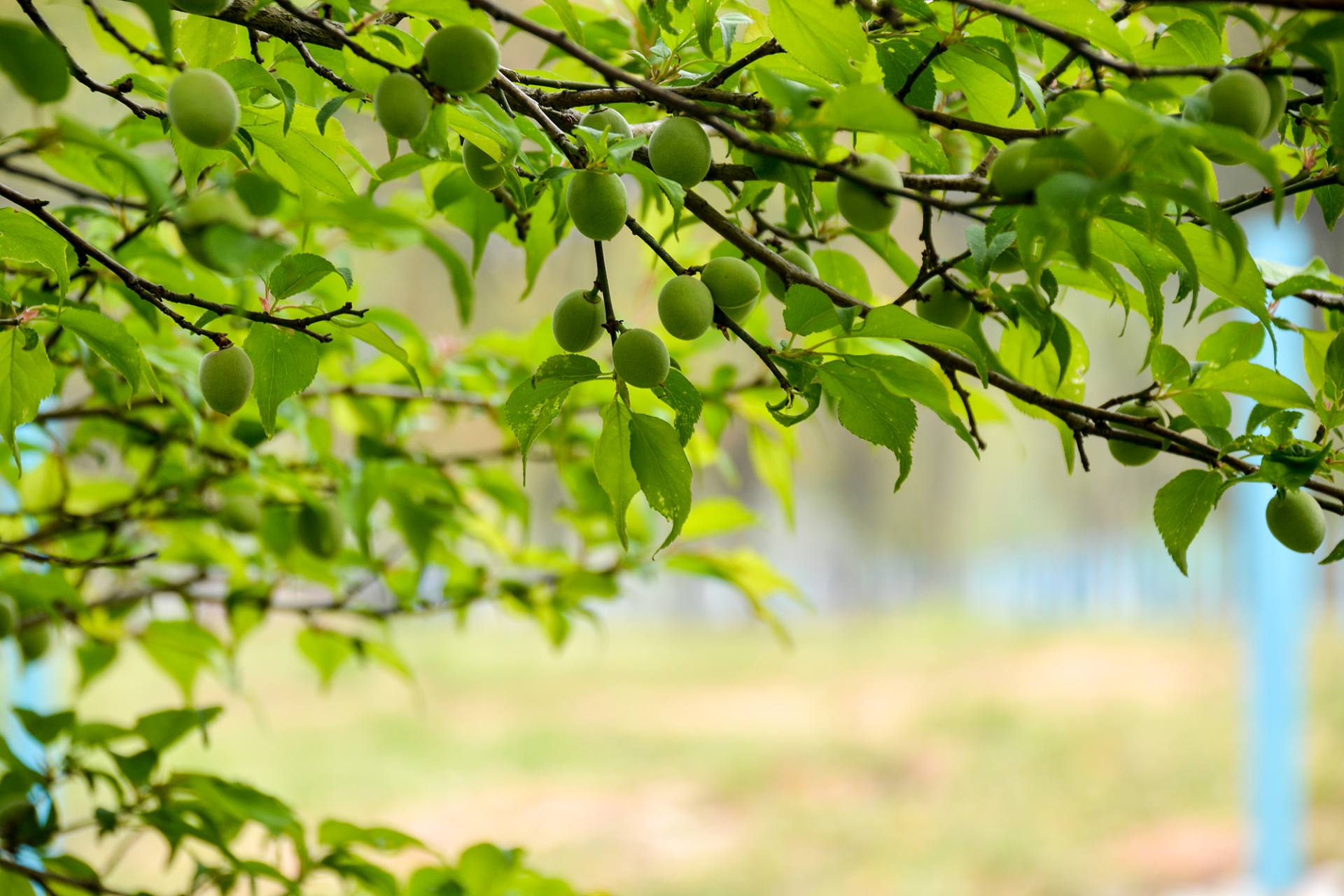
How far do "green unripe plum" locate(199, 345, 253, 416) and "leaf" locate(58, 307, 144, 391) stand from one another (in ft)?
0.05

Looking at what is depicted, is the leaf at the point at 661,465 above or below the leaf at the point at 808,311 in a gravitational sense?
below

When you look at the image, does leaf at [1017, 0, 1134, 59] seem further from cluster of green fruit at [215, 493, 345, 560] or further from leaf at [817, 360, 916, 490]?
cluster of green fruit at [215, 493, 345, 560]

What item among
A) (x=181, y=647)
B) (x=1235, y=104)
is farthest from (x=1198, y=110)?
(x=181, y=647)

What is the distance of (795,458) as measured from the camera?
0.54m

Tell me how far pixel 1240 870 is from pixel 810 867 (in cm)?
91

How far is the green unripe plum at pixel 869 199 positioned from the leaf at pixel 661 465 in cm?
6

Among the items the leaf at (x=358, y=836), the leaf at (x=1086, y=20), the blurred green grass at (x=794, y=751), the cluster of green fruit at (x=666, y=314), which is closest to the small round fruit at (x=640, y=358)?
the cluster of green fruit at (x=666, y=314)

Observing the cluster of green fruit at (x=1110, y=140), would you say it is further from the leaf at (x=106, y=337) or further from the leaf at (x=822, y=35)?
the leaf at (x=106, y=337)

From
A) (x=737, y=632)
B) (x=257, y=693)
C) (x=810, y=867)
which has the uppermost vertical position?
(x=737, y=632)

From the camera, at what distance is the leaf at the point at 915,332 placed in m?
0.22

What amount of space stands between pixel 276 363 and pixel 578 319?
0.23 feet

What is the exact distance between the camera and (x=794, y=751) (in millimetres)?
2895

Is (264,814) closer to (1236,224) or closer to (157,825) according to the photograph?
(157,825)

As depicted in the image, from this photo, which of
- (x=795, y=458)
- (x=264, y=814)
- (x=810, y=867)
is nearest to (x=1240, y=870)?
(x=810, y=867)
